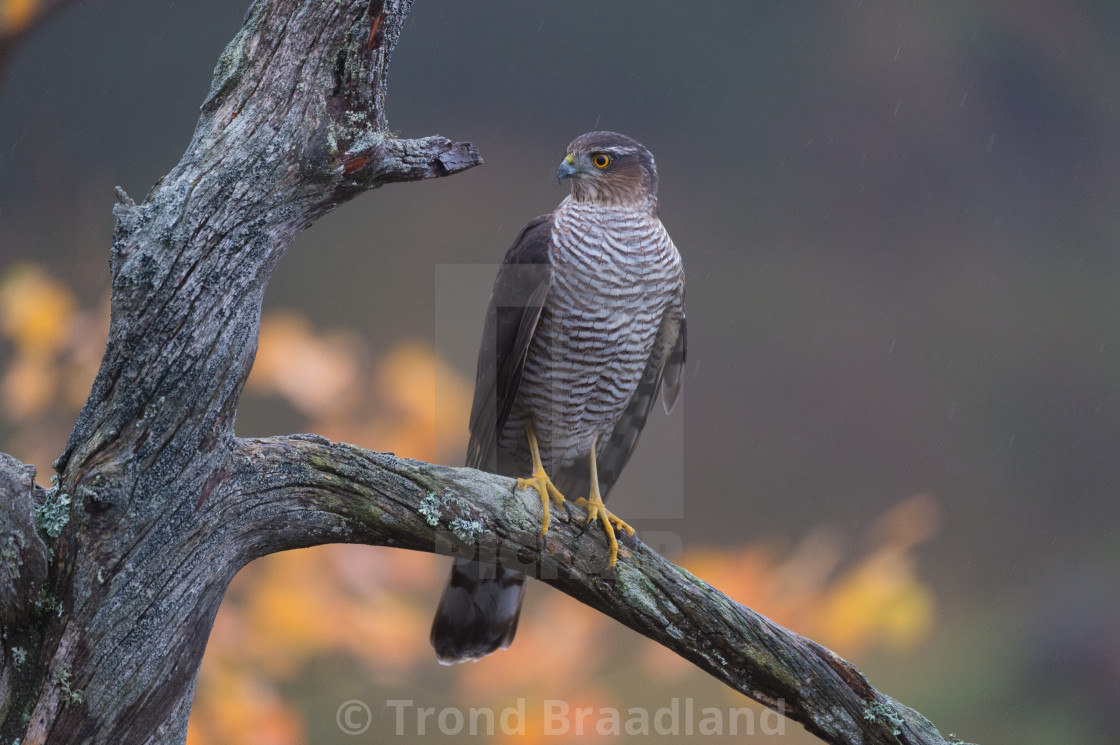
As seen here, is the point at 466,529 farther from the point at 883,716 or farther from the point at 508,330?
the point at 883,716

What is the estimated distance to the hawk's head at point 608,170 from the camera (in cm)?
221

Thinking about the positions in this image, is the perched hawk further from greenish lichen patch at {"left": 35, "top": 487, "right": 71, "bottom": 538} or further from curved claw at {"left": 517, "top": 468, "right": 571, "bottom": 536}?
greenish lichen patch at {"left": 35, "top": 487, "right": 71, "bottom": 538}

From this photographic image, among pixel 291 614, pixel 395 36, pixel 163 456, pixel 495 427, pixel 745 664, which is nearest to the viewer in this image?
pixel 163 456

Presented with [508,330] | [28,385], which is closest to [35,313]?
[28,385]

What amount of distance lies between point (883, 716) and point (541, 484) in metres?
0.84

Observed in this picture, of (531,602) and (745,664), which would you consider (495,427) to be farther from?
(531,602)

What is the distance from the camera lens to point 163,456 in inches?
57.7

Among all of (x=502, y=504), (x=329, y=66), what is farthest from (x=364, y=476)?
(x=329, y=66)

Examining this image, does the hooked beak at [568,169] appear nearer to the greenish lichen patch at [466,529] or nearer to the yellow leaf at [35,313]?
the greenish lichen patch at [466,529]

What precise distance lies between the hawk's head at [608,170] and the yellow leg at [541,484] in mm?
619

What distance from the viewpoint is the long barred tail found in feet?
7.25

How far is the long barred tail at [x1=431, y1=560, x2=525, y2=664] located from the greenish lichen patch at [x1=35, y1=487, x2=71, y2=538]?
3.20 ft

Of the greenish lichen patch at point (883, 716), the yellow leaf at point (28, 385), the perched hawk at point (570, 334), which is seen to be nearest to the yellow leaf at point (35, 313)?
the yellow leaf at point (28, 385)

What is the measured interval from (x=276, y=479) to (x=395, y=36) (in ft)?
2.69
